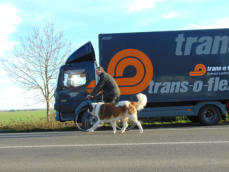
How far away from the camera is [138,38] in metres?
9.65

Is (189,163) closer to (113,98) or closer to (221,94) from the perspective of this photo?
(113,98)

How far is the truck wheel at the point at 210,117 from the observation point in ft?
32.2

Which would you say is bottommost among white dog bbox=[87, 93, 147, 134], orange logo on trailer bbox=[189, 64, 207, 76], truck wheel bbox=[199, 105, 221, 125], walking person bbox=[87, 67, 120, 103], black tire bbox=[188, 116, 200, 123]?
black tire bbox=[188, 116, 200, 123]

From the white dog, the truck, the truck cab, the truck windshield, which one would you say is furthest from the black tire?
the truck windshield

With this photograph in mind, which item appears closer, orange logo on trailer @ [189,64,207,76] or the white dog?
the white dog

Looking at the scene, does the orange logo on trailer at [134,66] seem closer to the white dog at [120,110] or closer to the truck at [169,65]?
the truck at [169,65]

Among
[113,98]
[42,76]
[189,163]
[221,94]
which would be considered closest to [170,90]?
[221,94]

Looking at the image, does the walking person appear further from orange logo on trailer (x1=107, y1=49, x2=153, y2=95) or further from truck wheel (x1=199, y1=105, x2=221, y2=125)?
truck wheel (x1=199, y1=105, x2=221, y2=125)

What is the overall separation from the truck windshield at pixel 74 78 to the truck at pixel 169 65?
Answer: 401 mm

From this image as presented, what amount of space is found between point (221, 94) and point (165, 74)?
2.49 meters

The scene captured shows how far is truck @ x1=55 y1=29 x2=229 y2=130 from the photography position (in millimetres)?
9516

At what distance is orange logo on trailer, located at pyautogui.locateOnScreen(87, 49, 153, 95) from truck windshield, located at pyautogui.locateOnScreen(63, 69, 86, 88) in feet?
3.61

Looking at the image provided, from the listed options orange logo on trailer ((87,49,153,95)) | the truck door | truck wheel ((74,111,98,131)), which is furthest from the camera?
orange logo on trailer ((87,49,153,95))

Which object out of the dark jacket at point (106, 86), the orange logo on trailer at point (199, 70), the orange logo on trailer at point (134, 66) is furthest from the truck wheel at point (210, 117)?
the dark jacket at point (106, 86)
